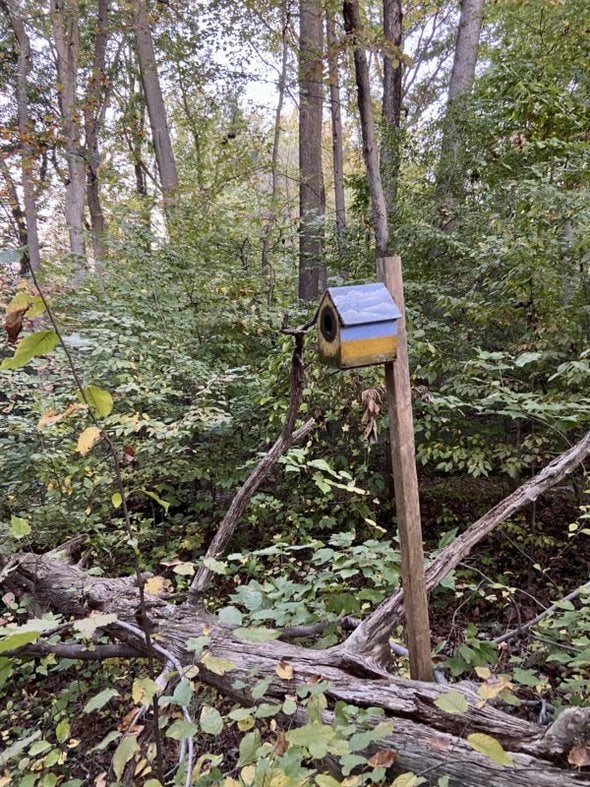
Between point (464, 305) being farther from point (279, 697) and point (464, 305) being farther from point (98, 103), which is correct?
point (98, 103)

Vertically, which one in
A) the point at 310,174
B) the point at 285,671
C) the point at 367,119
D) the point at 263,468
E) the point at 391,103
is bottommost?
the point at 285,671

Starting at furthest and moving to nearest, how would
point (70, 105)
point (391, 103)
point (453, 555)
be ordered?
1. point (70, 105)
2. point (391, 103)
3. point (453, 555)

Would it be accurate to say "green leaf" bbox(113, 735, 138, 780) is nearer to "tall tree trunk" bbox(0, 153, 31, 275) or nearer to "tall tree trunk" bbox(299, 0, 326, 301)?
"tall tree trunk" bbox(299, 0, 326, 301)

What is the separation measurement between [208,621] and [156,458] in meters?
1.91

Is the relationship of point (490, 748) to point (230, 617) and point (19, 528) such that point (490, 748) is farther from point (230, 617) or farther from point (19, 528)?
point (19, 528)

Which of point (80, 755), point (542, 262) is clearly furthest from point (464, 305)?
point (80, 755)

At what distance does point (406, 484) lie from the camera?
57.5 inches

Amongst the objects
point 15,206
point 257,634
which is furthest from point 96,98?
point 257,634

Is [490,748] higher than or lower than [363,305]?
lower

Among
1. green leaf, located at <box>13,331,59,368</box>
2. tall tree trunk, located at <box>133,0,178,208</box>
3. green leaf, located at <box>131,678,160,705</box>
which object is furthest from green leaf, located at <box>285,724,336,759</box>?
tall tree trunk, located at <box>133,0,178,208</box>

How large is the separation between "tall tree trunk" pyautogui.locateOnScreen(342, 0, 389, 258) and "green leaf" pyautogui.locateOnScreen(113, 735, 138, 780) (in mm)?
3446

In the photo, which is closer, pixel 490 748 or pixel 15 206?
pixel 490 748

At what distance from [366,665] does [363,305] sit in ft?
4.04

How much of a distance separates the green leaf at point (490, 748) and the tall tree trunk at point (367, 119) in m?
3.29
